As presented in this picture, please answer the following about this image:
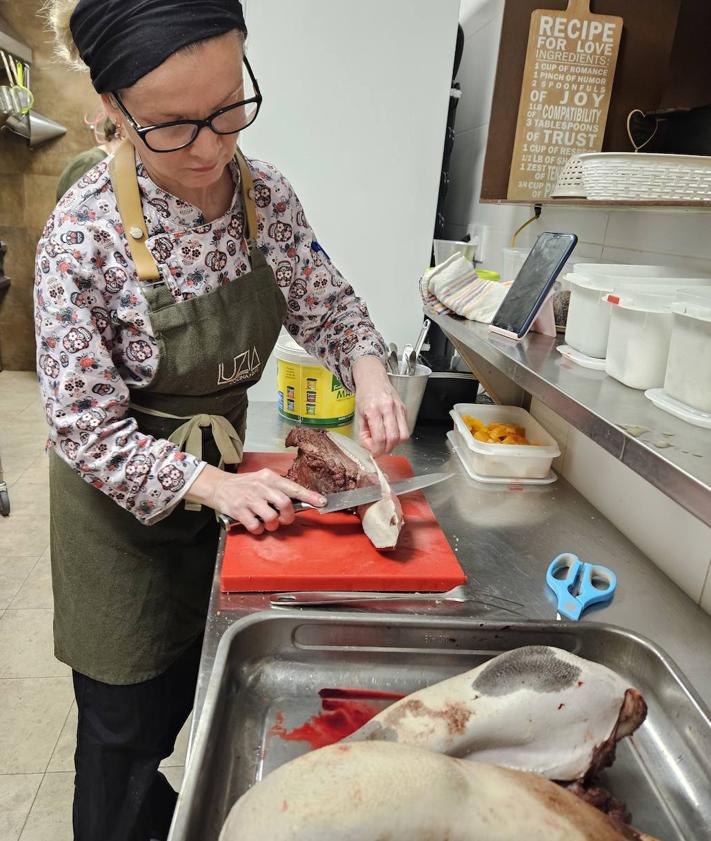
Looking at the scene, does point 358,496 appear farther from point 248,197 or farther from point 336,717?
point 248,197

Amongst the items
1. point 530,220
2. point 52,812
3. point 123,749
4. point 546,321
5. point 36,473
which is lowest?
point 52,812

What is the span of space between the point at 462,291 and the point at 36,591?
2187 millimetres

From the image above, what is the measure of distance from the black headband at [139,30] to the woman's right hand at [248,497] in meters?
0.62

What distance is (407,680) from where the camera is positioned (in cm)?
92

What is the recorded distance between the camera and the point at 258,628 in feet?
2.94

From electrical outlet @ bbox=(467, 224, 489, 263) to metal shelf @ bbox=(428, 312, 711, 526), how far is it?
942mm

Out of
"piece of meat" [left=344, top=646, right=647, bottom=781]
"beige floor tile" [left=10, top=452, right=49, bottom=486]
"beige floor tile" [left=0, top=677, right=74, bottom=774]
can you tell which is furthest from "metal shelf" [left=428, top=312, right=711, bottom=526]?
"beige floor tile" [left=10, top=452, right=49, bottom=486]

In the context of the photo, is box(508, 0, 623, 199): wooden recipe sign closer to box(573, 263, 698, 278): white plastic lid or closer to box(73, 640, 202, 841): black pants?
box(573, 263, 698, 278): white plastic lid

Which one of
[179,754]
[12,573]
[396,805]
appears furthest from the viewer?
[12,573]

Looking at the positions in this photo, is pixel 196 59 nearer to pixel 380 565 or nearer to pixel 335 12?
pixel 380 565

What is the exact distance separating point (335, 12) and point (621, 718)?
2027 mm

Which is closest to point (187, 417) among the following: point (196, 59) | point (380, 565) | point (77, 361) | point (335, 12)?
point (77, 361)

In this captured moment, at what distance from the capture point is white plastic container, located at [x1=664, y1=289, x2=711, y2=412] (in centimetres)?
81

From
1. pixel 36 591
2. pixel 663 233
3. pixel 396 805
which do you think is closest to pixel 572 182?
pixel 663 233
